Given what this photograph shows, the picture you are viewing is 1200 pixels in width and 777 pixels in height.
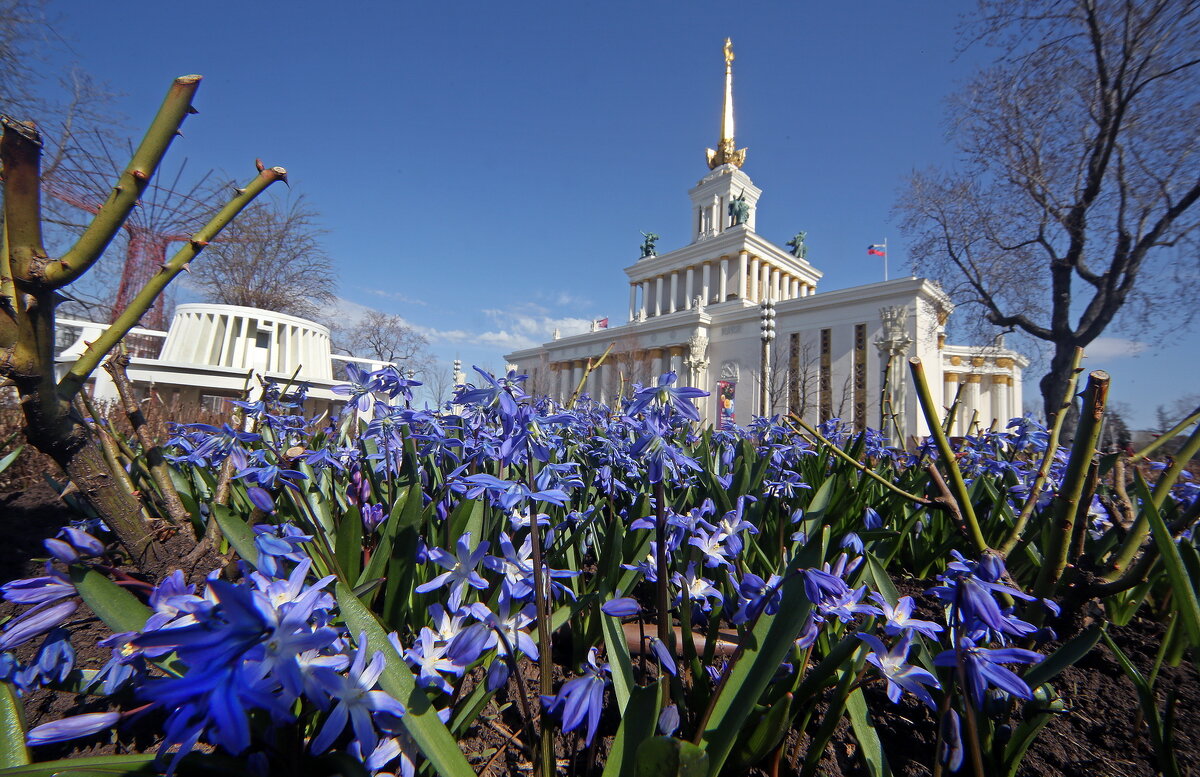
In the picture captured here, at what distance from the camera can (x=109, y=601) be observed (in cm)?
87

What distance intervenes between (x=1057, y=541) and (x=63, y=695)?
231 cm

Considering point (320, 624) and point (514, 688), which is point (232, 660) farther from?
point (514, 688)

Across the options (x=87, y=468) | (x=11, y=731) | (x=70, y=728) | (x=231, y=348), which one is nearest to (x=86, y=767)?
(x=70, y=728)

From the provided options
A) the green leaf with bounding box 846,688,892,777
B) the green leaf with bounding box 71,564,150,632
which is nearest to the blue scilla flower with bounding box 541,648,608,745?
the green leaf with bounding box 846,688,892,777

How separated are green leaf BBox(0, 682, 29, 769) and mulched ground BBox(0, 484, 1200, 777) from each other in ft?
0.78

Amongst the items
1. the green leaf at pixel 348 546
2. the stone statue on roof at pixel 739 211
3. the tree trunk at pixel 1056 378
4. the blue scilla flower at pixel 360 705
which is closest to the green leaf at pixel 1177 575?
the blue scilla flower at pixel 360 705

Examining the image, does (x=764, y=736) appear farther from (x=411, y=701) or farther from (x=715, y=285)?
(x=715, y=285)

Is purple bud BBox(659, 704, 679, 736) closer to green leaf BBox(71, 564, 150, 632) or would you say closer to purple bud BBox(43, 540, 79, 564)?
green leaf BBox(71, 564, 150, 632)

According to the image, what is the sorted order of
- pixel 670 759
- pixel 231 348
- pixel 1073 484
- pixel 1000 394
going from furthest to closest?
pixel 1000 394 → pixel 231 348 → pixel 1073 484 → pixel 670 759

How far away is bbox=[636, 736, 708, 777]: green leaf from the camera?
674 mm

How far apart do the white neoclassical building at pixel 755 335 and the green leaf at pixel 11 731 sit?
63.1 ft

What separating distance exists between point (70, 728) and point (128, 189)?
115cm

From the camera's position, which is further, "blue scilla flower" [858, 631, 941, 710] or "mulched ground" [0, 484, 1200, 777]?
"mulched ground" [0, 484, 1200, 777]

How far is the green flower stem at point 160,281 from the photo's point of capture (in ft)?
4.46
